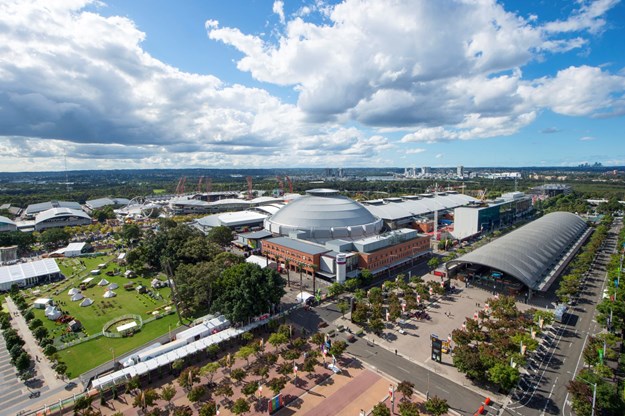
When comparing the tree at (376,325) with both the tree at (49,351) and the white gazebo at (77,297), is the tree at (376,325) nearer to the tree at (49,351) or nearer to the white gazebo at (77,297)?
the tree at (49,351)

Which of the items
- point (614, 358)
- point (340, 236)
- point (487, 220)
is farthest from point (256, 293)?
point (487, 220)

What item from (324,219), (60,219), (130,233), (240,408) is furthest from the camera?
(60,219)

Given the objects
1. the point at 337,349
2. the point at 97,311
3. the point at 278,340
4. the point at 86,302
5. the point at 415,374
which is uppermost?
the point at 278,340

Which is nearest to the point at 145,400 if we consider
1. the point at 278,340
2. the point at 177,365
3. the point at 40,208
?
the point at 177,365

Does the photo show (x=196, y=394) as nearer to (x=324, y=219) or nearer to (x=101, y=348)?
(x=101, y=348)

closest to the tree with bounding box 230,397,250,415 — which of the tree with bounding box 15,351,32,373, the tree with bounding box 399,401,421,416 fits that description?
the tree with bounding box 399,401,421,416

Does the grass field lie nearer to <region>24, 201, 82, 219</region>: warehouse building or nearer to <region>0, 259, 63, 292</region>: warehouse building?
<region>0, 259, 63, 292</region>: warehouse building

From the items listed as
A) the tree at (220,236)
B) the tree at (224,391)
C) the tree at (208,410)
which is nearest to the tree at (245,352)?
the tree at (224,391)
